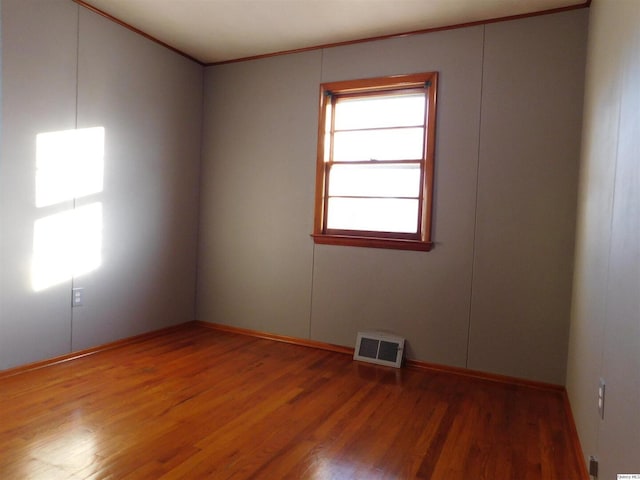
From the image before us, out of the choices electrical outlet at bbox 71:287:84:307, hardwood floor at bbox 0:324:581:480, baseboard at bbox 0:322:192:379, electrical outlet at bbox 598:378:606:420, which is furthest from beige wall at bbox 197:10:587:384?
electrical outlet at bbox 598:378:606:420

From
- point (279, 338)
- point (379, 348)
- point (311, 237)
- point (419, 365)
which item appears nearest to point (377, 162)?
point (311, 237)

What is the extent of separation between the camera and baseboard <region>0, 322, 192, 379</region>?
2971 mm

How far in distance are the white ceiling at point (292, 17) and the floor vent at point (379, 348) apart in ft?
8.19

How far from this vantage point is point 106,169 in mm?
3541

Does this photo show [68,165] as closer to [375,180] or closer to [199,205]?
[199,205]

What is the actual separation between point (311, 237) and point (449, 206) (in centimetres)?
124

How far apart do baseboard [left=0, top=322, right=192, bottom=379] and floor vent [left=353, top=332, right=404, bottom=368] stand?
1.86 metres

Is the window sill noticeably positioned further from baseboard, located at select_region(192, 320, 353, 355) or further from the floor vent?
baseboard, located at select_region(192, 320, 353, 355)

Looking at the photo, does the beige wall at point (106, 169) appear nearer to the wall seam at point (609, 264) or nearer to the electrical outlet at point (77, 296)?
the electrical outlet at point (77, 296)

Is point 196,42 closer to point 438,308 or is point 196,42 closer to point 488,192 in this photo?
point 488,192

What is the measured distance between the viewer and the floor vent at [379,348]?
3520 mm

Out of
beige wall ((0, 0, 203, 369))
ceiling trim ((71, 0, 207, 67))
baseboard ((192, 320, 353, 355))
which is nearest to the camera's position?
beige wall ((0, 0, 203, 369))

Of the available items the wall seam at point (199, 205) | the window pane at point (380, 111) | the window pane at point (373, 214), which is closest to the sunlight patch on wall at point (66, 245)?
the wall seam at point (199, 205)

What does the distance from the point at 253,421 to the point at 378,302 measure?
1.60 metres
